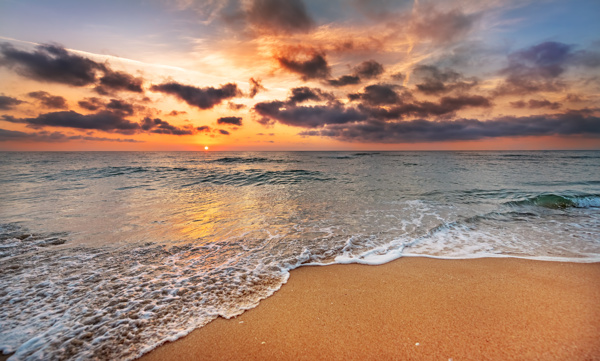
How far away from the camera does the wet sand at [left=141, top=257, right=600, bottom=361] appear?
8.40 ft

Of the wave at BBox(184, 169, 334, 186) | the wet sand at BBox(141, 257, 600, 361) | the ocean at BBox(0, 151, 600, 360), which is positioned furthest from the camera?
the wave at BBox(184, 169, 334, 186)

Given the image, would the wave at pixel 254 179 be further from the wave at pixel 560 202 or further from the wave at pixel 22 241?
the wave at pixel 560 202

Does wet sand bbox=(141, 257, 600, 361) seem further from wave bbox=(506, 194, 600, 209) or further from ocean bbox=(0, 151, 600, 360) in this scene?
wave bbox=(506, 194, 600, 209)

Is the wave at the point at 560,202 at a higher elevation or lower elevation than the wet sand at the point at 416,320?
lower

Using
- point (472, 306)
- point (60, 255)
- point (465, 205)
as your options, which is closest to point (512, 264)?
point (472, 306)

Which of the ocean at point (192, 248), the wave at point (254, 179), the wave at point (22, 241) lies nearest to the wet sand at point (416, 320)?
the ocean at point (192, 248)

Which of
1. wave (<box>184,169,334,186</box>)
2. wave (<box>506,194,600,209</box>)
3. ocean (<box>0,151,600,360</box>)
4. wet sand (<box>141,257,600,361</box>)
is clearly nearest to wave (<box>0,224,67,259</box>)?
ocean (<box>0,151,600,360</box>)

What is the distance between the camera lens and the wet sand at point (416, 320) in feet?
8.40

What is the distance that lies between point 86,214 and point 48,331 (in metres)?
6.95

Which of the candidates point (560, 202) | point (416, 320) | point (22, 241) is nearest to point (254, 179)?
point (22, 241)

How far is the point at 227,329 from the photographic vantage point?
2.96m

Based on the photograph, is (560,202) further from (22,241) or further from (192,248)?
(22,241)

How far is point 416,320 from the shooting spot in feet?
9.84

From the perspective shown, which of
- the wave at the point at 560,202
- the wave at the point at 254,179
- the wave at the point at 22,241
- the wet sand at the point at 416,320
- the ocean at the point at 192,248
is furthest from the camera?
the wave at the point at 254,179
